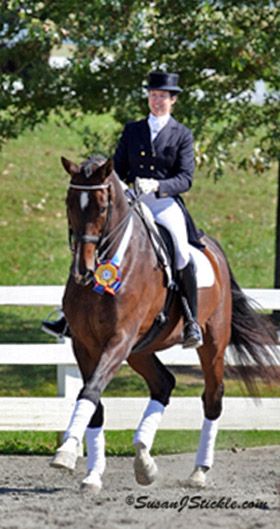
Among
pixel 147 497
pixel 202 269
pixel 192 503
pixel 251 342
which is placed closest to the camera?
pixel 192 503

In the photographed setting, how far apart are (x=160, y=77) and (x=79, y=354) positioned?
6.53 ft

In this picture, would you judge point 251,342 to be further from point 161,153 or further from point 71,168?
point 71,168

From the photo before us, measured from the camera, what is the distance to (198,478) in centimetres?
905

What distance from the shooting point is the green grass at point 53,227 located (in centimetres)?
1512

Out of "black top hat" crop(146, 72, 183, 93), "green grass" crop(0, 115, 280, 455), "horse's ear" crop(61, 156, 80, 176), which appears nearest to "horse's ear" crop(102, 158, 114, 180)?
"horse's ear" crop(61, 156, 80, 176)

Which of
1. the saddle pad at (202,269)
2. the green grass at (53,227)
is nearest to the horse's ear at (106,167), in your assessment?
the saddle pad at (202,269)

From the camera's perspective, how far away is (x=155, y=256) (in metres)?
8.35

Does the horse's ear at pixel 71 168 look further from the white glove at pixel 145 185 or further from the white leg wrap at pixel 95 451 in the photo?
the white leg wrap at pixel 95 451

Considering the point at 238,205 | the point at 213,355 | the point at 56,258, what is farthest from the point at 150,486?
the point at 238,205

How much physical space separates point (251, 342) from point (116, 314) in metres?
2.24

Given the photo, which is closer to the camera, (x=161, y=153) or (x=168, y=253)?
(x=168, y=253)

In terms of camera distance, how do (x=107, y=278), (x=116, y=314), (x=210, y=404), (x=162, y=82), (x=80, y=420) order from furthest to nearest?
(x=210, y=404) → (x=162, y=82) → (x=116, y=314) → (x=107, y=278) → (x=80, y=420)

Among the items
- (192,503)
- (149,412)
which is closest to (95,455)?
(149,412)

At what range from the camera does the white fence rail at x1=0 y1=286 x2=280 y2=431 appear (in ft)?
34.5
